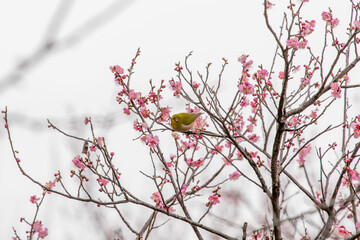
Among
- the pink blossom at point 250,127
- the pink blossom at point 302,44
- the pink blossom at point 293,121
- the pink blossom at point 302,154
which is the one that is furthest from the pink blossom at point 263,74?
the pink blossom at point 302,154

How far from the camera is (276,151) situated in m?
3.69

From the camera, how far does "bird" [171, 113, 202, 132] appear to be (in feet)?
16.0

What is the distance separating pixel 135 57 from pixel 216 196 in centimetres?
192

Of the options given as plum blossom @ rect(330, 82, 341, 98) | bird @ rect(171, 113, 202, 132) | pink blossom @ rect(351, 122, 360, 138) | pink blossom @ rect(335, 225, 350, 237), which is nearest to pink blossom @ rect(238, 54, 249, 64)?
bird @ rect(171, 113, 202, 132)

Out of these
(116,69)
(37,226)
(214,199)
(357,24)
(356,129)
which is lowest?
(214,199)

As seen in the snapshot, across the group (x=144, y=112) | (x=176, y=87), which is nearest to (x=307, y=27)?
(x=176, y=87)

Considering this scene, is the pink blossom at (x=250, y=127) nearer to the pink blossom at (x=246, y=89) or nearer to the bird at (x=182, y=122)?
the bird at (x=182, y=122)

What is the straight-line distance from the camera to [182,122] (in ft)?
16.0

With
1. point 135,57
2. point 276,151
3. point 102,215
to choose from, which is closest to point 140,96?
point 135,57

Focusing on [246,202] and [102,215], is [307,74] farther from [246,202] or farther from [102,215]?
[102,215]

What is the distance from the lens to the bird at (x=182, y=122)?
4875 millimetres

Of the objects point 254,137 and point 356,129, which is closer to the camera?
point 356,129

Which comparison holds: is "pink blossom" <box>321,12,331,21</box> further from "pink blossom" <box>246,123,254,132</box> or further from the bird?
the bird

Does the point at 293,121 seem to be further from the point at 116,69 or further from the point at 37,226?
the point at 37,226
